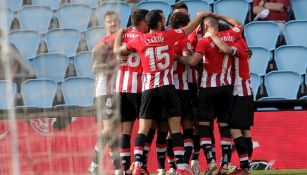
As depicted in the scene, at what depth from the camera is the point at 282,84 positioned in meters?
12.3

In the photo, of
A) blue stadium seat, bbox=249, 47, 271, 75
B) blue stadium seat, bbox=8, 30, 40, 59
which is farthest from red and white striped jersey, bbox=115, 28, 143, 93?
blue stadium seat, bbox=8, 30, 40, 59

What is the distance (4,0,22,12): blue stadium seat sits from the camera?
5.40 meters

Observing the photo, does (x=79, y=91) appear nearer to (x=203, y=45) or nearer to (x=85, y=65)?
(x=85, y=65)

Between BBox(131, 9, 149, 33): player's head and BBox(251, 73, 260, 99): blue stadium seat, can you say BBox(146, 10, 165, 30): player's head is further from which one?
BBox(251, 73, 260, 99): blue stadium seat

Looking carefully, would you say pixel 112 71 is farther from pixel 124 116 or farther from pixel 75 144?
pixel 124 116

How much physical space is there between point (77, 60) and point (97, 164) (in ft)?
2.98

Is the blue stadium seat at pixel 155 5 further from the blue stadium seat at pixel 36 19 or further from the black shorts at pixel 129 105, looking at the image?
the blue stadium seat at pixel 36 19

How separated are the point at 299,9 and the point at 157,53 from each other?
199 inches

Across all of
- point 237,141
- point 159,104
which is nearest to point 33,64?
point 159,104

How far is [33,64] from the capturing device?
18.5 feet

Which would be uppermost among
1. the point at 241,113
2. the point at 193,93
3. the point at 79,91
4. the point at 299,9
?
the point at 299,9

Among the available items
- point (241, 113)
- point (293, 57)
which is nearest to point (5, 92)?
point (241, 113)

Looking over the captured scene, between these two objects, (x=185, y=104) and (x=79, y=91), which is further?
(x=185, y=104)

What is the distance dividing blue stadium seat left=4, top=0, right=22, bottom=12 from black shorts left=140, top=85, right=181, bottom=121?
12.1 ft
